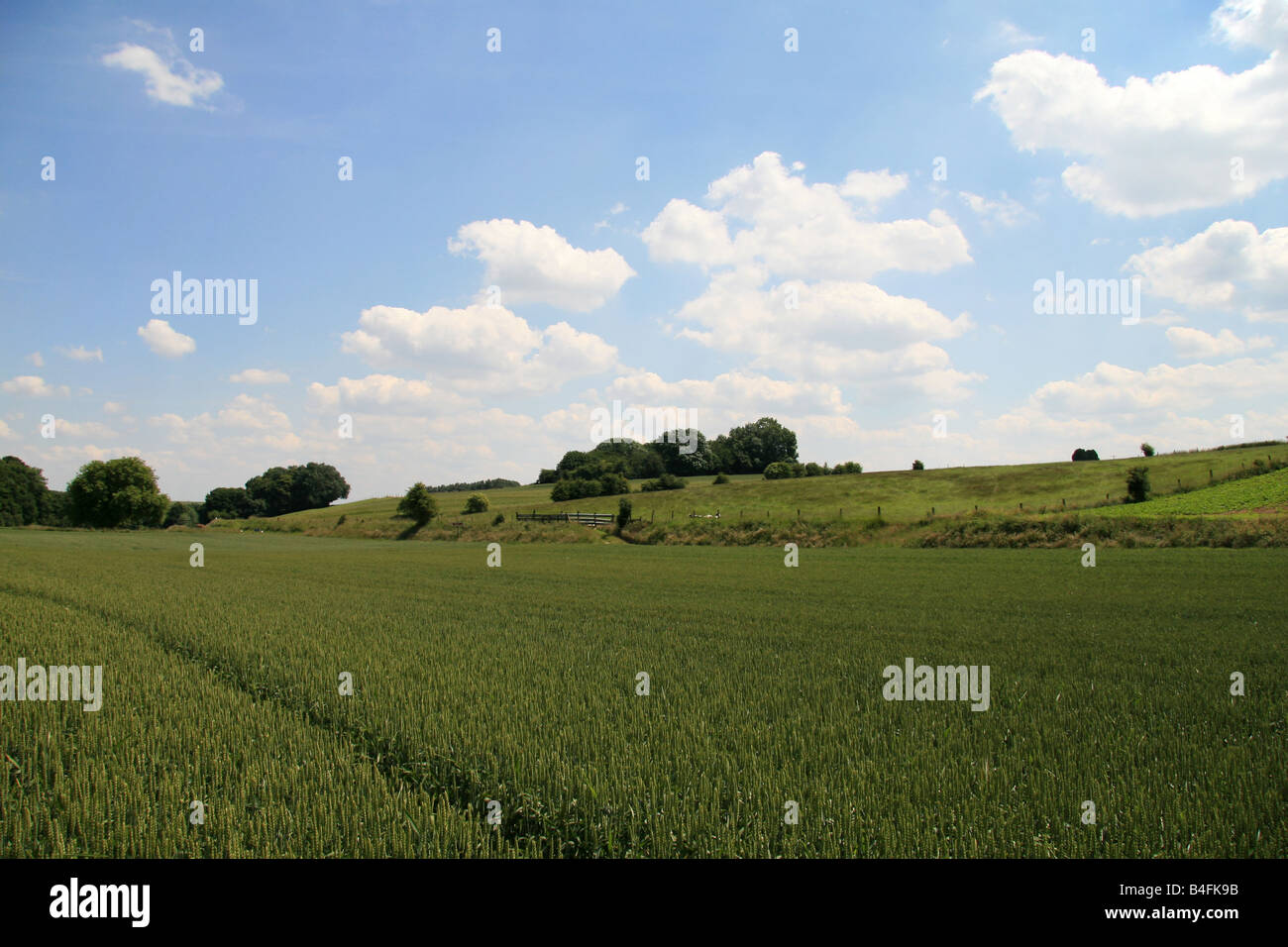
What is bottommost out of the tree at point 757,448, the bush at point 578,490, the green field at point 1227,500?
the green field at point 1227,500

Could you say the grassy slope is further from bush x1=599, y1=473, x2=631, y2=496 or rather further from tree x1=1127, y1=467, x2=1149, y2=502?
bush x1=599, y1=473, x2=631, y2=496

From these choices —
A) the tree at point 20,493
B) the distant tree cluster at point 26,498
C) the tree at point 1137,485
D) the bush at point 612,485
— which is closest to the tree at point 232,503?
the distant tree cluster at point 26,498

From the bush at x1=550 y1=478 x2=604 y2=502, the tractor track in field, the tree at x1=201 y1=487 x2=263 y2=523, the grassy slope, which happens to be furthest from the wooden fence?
the tree at x1=201 y1=487 x2=263 y2=523

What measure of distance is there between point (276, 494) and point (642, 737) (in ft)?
534

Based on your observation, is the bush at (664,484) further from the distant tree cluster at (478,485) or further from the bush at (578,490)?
the distant tree cluster at (478,485)

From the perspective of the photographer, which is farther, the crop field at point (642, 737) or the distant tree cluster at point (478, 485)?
the distant tree cluster at point (478, 485)

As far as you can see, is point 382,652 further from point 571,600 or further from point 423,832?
point 571,600

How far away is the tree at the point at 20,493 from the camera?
11231 centimetres

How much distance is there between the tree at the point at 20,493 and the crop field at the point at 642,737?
134812 mm

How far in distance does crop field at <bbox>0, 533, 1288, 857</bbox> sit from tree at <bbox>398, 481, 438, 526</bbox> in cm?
6148

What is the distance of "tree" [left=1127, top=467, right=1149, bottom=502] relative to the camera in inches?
2233
